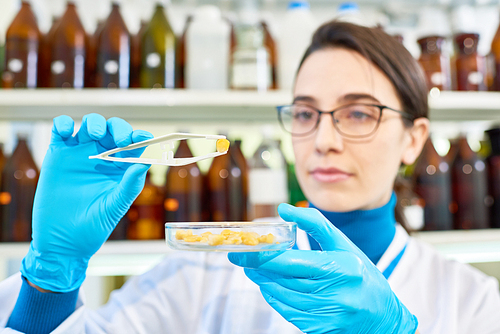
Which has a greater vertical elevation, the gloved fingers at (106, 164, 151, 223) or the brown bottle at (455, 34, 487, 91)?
the brown bottle at (455, 34, 487, 91)

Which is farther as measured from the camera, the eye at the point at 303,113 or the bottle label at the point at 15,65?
the bottle label at the point at 15,65

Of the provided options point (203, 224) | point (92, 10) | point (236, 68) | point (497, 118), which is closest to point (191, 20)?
point (236, 68)

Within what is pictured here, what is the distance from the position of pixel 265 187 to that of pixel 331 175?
40cm

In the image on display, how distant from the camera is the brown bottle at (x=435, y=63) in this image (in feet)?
4.28

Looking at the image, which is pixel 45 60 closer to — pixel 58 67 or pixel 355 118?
pixel 58 67

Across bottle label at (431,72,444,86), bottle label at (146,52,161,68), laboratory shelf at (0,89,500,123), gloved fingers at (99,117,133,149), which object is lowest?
gloved fingers at (99,117,133,149)

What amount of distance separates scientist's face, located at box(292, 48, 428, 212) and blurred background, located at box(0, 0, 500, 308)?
11.6 inches

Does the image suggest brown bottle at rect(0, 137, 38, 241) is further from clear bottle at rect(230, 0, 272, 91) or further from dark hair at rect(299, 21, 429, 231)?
dark hair at rect(299, 21, 429, 231)

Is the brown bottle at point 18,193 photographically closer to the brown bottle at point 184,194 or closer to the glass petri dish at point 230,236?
the brown bottle at point 184,194

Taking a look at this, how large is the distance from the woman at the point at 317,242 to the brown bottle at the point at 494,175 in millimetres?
508

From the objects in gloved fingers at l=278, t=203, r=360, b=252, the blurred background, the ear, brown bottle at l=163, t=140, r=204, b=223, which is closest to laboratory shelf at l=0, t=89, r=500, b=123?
the blurred background

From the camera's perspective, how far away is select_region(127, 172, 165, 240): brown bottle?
122 centimetres

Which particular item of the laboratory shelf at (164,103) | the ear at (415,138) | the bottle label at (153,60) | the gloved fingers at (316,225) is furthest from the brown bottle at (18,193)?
the ear at (415,138)

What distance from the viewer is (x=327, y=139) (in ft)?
2.78
